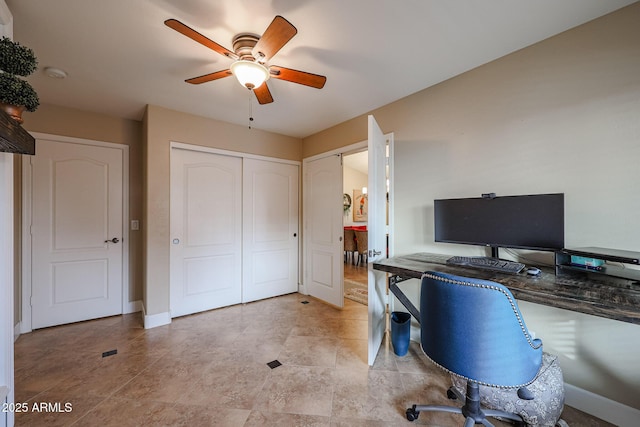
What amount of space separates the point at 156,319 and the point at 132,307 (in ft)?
2.25

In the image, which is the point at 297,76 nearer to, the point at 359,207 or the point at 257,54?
the point at 257,54

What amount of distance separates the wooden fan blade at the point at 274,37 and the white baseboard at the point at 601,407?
2.82 meters

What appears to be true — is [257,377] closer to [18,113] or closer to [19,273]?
[18,113]

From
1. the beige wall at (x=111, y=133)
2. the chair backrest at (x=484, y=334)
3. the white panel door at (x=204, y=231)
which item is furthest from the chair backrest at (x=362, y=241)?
the chair backrest at (x=484, y=334)

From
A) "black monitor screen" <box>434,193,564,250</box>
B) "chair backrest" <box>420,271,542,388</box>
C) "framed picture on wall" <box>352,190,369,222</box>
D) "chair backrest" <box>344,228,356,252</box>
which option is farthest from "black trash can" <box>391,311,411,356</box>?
"framed picture on wall" <box>352,190,369,222</box>

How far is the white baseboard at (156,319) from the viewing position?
2762 mm

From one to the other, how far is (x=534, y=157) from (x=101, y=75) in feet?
11.8

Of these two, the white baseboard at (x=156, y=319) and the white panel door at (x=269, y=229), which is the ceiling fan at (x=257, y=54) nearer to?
the white panel door at (x=269, y=229)

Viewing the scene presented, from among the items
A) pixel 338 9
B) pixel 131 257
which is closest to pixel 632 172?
pixel 338 9

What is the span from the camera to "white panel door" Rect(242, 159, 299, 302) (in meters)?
3.60

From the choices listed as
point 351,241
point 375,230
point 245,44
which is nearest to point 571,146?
point 375,230

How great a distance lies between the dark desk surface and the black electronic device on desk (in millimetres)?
48

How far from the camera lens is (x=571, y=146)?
1664mm

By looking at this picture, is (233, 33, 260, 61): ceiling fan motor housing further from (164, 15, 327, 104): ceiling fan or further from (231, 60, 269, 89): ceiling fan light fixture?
(231, 60, 269, 89): ceiling fan light fixture
